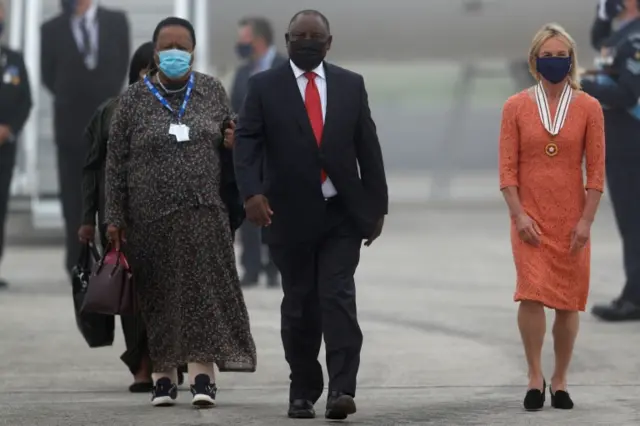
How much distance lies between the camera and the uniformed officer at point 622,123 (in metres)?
9.50

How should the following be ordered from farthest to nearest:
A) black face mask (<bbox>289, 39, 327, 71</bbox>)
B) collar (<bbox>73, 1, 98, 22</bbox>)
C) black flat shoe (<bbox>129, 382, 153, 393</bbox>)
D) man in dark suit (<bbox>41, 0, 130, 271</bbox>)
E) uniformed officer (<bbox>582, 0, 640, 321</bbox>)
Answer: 1. collar (<bbox>73, 1, 98, 22</bbox>)
2. man in dark suit (<bbox>41, 0, 130, 271</bbox>)
3. uniformed officer (<bbox>582, 0, 640, 321</bbox>)
4. black flat shoe (<bbox>129, 382, 153, 393</bbox>)
5. black face mask (<bbox>289, 39, 327, 71</bbox>)

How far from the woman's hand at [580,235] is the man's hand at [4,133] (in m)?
6.10

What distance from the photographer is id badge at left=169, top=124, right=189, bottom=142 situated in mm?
6727

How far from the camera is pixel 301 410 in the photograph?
6.50 m

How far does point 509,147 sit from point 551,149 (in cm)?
16

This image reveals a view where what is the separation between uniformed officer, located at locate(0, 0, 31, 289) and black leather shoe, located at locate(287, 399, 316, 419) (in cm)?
591

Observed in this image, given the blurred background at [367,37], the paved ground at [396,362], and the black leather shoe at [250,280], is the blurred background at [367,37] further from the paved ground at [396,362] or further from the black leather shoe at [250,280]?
the black leather shoe at [250,280]

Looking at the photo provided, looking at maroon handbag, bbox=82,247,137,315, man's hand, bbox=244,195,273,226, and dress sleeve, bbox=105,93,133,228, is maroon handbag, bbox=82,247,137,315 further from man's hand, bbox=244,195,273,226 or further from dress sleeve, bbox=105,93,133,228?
man's hand, bbox=244,195,273,226

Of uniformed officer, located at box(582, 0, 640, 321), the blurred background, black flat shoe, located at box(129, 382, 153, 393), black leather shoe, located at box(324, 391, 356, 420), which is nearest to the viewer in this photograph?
black leather shoe, located at box(324, 391, 356, 420)

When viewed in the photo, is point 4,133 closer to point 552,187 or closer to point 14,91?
point 14,91

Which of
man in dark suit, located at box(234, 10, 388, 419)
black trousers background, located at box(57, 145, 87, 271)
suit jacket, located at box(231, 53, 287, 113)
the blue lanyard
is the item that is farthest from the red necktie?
black trousers background, located at box(57, 145, 87, 271)

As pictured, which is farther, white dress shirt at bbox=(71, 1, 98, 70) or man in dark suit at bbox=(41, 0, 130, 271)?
white dress shirt at bbox=(71, 1, 98, 70)

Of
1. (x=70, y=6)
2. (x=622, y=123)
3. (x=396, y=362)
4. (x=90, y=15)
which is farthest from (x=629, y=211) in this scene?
(x=70, y=6)

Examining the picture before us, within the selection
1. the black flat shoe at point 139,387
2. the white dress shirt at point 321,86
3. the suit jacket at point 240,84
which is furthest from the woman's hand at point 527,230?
the suit jacket at point 240,84
